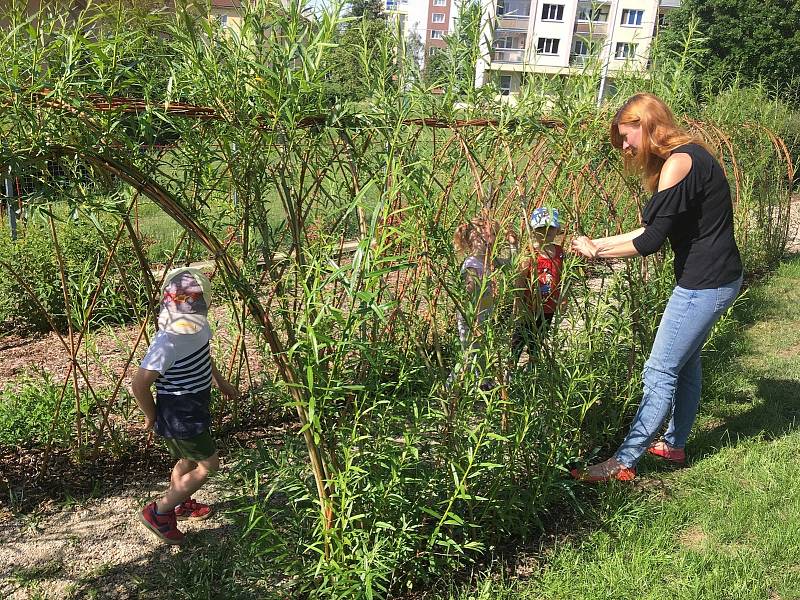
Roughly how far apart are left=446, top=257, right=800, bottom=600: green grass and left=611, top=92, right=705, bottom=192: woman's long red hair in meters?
1.49

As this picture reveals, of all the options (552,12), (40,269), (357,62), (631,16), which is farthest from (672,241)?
(631,16)

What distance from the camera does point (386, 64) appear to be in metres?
2.93

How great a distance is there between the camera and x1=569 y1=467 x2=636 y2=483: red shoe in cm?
302

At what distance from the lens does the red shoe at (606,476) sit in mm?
3020

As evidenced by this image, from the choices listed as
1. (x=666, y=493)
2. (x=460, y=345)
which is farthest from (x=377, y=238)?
(x=666, y=493)

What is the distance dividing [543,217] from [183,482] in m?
2.04

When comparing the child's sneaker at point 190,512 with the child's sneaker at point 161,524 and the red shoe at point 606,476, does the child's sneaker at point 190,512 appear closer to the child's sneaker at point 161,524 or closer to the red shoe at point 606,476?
the child's sneaker at point 161,524

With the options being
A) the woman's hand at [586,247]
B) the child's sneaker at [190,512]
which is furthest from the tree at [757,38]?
the child's sneaker at [190,512]

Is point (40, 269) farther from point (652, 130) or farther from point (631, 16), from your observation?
point (631, 16)

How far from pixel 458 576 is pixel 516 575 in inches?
9.3

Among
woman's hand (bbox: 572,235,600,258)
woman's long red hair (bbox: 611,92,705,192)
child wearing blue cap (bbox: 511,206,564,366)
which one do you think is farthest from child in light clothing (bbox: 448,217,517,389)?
woman's long red hair (bbox: 611,92,705,192)

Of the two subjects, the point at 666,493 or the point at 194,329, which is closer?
the point at 194,329

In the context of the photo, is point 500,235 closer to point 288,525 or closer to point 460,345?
point 460,345

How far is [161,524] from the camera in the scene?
8.49ft
